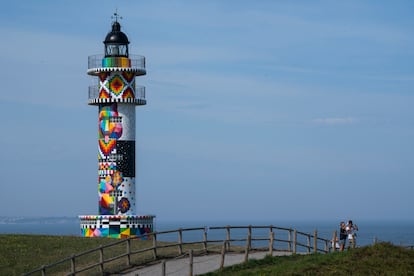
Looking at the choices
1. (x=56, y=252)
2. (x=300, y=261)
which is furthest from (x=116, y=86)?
(x=300, y=261)

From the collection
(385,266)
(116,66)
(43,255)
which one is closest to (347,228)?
A: (385,266)

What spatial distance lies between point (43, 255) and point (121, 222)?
12.6 metres

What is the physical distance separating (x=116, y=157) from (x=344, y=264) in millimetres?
20921

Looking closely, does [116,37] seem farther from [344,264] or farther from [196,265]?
[344,264]

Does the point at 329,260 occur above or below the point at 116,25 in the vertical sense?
below

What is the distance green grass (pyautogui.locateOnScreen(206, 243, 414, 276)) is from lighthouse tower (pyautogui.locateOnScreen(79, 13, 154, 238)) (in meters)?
16.3

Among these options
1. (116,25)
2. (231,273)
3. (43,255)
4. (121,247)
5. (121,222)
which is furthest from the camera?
(116,25)

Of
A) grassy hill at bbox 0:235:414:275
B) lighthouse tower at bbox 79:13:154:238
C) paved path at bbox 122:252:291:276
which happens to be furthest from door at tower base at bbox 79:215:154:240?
paved path at bbox 122:252:291:276

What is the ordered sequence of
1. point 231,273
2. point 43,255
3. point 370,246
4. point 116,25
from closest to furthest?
point 231,273, point 370,246, point 43,255, point 116,25

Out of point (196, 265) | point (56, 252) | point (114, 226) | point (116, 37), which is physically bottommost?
point (196, 265)

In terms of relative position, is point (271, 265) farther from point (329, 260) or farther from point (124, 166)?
point (124, 166)

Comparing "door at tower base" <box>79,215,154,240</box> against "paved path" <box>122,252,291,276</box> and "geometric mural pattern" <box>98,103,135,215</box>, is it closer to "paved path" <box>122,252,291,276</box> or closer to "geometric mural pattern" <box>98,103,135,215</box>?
"geometric mural pattern" <box>98,103,135,215</box>

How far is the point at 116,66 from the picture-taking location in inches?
2021

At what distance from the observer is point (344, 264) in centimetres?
3234
